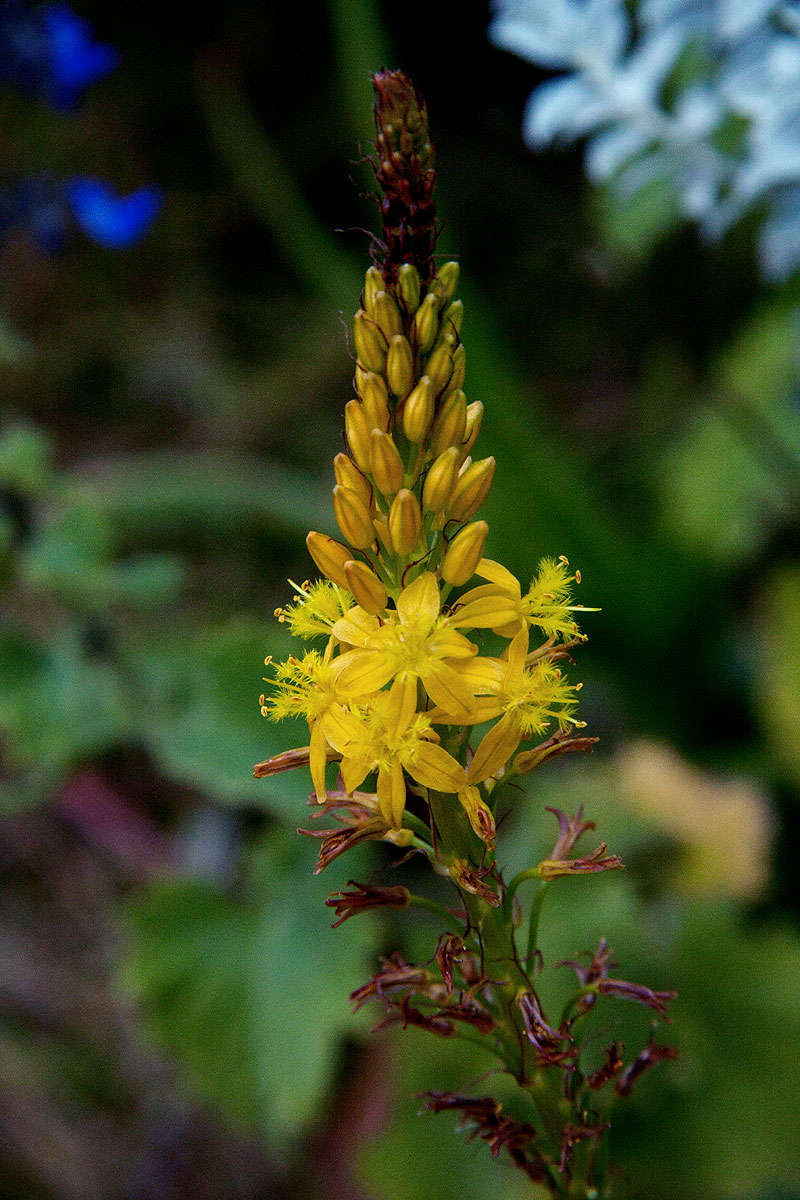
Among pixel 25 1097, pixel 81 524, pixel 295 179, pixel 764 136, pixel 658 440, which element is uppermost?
pixel 764 136

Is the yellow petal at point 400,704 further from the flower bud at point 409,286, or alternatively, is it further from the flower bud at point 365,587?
the flower bud at point 409,286

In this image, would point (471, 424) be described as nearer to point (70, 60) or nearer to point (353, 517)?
point (353, 517)

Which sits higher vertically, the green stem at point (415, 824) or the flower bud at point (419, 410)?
the flower bud at point (419, 410)

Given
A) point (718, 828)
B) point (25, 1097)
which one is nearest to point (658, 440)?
point (718, 828)

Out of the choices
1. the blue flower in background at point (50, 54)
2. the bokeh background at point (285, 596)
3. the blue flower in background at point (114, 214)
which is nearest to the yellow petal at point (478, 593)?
the bokeh background at point (285, 596)

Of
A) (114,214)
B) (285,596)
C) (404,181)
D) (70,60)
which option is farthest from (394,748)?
(285,596)

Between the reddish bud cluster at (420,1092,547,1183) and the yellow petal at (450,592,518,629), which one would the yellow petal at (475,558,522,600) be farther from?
the reddish bud cluster at (420,1092,547,1183)

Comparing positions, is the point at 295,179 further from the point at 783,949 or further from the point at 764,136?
the point at 783,949
